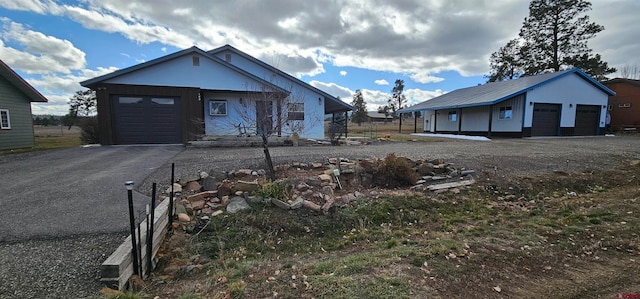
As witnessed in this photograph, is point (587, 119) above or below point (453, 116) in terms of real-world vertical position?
below

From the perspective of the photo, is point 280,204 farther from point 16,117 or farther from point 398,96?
point 398,96

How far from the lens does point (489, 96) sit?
20.4 m

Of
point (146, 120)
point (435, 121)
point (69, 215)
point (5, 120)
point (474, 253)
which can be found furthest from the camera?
point (435, 121)

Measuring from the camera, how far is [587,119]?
21375mm

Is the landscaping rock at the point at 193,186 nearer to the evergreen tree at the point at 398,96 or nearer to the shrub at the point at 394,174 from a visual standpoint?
the shrub at the point at 394,174

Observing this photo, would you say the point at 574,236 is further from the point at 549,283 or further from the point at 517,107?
the point at 517,107

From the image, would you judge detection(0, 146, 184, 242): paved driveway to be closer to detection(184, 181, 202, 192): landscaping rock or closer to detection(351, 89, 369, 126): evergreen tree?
detection(184, 181, 202, 192): landscaping rock

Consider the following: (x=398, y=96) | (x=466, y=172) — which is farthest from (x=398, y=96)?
(x=466, y=172)

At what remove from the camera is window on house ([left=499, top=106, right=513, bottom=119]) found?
19734mm

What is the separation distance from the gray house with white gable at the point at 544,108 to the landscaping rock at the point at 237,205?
1911 centimetres

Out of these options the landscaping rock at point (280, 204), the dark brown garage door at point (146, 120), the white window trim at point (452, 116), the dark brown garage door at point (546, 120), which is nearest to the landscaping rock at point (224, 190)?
the landscaping rock at point (280, 204)

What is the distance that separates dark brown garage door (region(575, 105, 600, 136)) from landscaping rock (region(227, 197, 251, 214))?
26.2m

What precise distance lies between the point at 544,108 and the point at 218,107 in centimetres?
2167

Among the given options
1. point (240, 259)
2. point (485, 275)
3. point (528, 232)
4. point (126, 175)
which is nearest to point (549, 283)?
point (485, 275)
